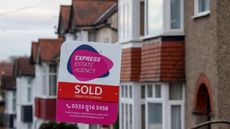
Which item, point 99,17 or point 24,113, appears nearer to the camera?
point 99,17

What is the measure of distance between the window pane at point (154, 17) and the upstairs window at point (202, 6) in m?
1.71

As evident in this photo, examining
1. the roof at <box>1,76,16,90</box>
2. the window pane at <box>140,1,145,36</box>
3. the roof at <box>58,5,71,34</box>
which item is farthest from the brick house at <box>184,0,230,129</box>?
the roof at <box>1,76,16,90</box>

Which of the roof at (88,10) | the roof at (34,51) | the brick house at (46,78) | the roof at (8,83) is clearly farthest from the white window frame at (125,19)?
the roof at (8,83)

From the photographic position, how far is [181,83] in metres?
20.6

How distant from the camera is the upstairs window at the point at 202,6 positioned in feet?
60.0

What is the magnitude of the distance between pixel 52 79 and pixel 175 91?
25175mm

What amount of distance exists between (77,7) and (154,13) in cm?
1633

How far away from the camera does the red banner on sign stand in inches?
425

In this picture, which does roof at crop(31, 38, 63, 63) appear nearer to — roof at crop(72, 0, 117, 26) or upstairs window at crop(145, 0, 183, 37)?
roof at crop(72, 0, 117, 26)

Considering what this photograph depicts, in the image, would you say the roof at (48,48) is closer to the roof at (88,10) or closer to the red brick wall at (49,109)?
the red brick wall at (49,109)

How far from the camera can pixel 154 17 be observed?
21344 millimetres

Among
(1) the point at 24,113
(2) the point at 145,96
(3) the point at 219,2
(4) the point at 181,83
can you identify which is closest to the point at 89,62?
(3) the point at 219,2

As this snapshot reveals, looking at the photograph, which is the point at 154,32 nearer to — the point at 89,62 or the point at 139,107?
the point at 139,107

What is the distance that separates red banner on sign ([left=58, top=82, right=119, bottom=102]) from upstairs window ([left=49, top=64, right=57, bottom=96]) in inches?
1344
